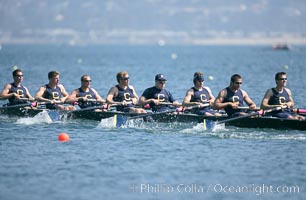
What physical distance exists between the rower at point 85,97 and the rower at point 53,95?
0.40m

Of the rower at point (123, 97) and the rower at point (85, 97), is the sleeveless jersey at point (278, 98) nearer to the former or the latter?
the rower at point (123, 97)

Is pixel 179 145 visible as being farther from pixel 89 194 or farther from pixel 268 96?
pixel 89 194

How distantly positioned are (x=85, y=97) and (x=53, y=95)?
4.29 ft

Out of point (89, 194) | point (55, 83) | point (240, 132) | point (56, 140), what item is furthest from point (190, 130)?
point (89, 194)

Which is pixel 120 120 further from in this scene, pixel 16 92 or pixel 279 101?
pixel 279 101

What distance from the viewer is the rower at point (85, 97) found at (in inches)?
1032

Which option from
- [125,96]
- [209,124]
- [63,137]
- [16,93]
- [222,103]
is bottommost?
[63,137]

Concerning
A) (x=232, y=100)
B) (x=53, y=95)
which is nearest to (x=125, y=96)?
(x=53, y=95)

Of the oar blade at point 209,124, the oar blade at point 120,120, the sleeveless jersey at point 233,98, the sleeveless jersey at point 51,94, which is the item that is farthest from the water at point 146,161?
the sleeveless jersey at point 51,94

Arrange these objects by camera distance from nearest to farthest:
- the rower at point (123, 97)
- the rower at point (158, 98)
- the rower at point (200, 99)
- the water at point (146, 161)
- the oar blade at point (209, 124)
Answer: the water at point (146, 161) < the oar blade at point (209, 124) < the rower at point (200, 99) < the rower at point (158, 98) < the rower at point (123, 97)

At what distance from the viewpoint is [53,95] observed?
2702 centimetres

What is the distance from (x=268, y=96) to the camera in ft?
76.2

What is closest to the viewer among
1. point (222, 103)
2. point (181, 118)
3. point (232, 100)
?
point (222, 103)

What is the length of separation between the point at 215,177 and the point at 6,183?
4.56 m
